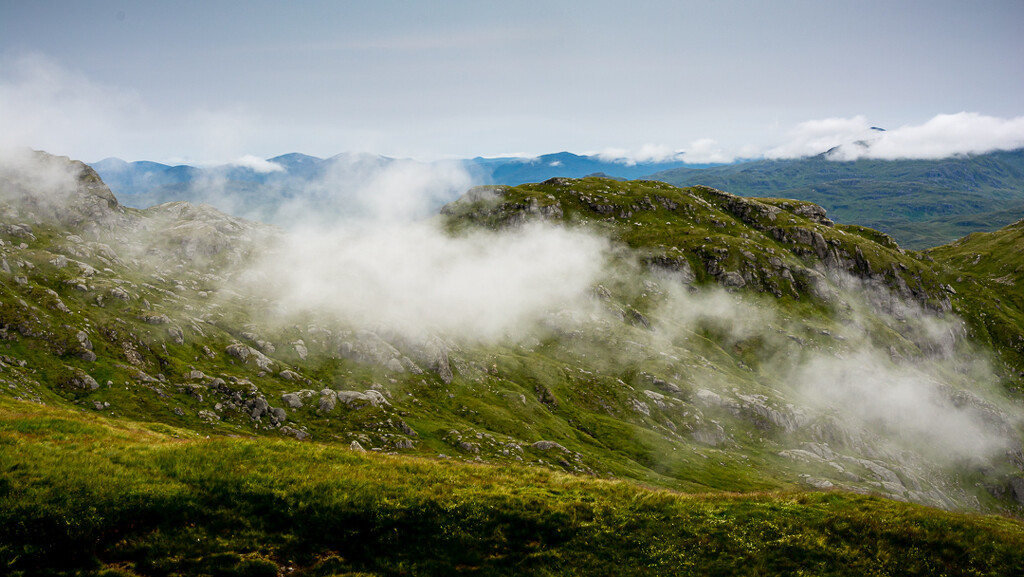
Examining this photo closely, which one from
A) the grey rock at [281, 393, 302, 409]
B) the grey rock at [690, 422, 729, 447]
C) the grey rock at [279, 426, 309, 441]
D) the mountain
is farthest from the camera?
the grey rock at [690, 422, 729, 447]

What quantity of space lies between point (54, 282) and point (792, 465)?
9282 inches

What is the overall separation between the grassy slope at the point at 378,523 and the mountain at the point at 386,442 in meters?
0.11

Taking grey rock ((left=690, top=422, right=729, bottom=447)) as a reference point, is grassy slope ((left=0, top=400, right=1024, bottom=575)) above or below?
above

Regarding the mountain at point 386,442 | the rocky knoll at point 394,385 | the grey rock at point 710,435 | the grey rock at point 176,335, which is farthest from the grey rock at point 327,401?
the grey rock at point 710,435

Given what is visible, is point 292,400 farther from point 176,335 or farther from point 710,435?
point 710,435

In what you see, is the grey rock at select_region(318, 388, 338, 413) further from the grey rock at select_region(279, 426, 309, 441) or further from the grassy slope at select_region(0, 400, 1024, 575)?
the grassy slope at select_region(0, 400, 1024, 575)

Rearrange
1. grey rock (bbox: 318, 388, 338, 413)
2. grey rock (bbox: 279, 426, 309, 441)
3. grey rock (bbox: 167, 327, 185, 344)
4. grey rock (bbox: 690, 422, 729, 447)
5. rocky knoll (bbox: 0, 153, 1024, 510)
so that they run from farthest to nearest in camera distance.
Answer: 1. grey rock (bbox: 690, 422, 729, 447)
2. grey rock (bbox: 167, 327, 185, 344)
3. grey rock (bbox: 318, 388, 338, 413)
4. rocky knoll (bbox: 0, 153, 1024, 510)
5. grey rock (bbox: 279, 426, 309, 441)

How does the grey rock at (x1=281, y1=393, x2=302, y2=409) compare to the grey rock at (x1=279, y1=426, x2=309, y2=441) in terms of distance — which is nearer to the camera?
the grey rock at (x1=279, y1=426, x2=309, y2=441)

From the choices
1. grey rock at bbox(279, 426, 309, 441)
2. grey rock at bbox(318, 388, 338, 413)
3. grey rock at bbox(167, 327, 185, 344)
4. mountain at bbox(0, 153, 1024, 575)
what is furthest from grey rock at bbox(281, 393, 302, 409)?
grey rock at bbox(167, 327, 185, 344)

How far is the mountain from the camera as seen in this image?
19.1 m

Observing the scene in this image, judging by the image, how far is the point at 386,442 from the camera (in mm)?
110812

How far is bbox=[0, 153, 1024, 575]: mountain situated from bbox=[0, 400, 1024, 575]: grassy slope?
0.11 m

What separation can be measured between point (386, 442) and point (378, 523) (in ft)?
323

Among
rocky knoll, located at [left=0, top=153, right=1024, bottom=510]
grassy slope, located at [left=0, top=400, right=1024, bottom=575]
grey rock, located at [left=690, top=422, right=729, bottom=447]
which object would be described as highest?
grassy slope, located at [left=0, top=400, right=1024, bottom=575]
